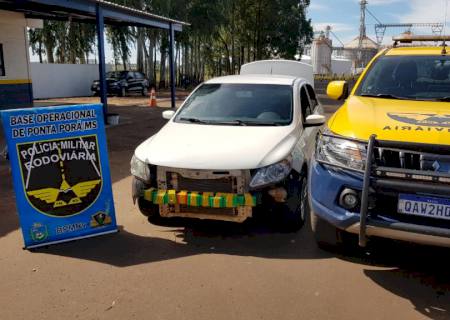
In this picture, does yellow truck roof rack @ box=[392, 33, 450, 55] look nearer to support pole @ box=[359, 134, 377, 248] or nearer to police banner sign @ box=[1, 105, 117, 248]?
support pole @ box=[359, 134, 377, 248]

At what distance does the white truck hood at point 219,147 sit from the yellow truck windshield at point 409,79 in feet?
3.29

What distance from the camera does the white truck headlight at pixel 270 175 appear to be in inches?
161

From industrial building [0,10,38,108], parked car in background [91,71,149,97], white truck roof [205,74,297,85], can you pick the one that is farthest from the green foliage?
white truck roof [205,74,297,85]

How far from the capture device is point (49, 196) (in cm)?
423

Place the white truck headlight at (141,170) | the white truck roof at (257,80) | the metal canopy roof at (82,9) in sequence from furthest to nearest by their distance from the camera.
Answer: the metal canopy roof at (82,9) → the white truck roof at (257,80) → the white truck headlight at (141,170)

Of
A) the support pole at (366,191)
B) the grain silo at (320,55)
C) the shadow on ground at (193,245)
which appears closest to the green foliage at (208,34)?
the shadow on ground at (193,245)

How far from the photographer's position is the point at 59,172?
4262mm

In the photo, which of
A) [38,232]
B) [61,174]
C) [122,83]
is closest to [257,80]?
[61,174]

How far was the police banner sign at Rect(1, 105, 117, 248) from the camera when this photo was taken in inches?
161

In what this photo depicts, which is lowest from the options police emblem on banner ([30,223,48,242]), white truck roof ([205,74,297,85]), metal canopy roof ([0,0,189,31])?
police emblem on banner ([30,223,48,242])

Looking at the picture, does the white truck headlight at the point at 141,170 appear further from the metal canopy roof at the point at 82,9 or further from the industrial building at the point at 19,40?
the industrial building at the point at 19,40

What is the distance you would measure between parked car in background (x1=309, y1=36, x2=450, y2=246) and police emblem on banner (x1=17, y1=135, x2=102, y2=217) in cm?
223

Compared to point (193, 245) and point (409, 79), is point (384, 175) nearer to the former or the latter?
point (409, 79)

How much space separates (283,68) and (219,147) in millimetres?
9500
